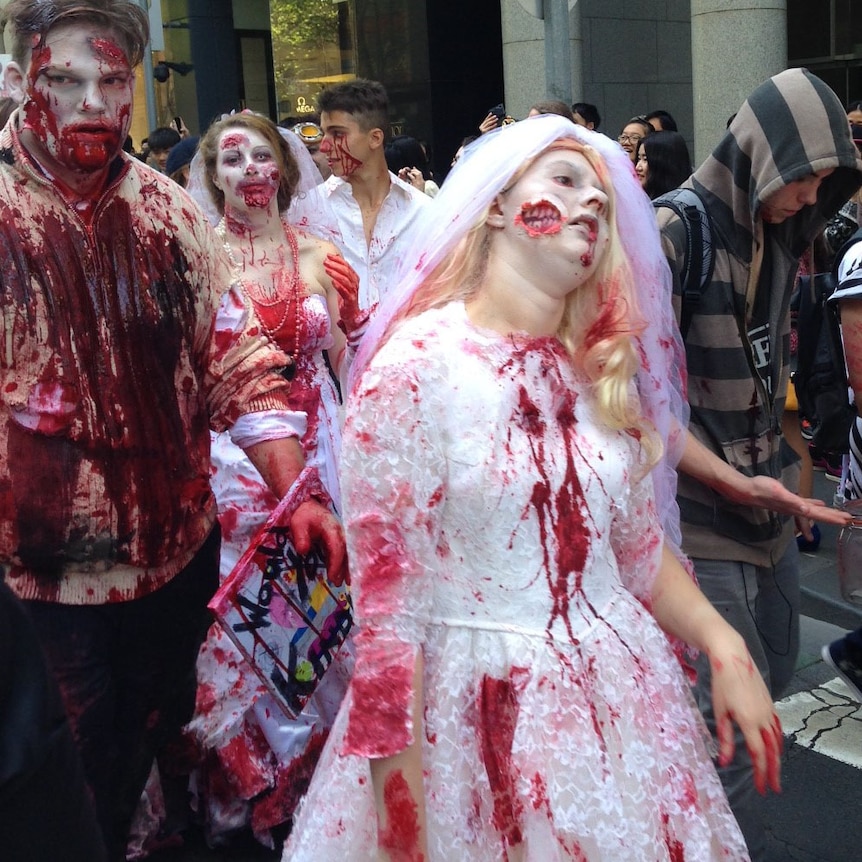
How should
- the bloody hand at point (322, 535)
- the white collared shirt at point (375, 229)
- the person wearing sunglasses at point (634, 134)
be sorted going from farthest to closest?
the person wearing sunglasses at point (634, 134) < the white collared shirt at point (375, 229) < the bloody hand at point (322, 535)

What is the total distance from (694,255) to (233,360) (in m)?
1.17

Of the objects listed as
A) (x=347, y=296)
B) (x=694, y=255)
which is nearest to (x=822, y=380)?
(x=694, y=255)

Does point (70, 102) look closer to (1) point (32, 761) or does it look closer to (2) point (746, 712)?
(1) point (32, 761)

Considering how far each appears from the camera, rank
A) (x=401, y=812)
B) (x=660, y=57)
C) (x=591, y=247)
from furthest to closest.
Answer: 1. (x=660, y=57)
2. (x=591, y=247)
3. (x=401, y=812)

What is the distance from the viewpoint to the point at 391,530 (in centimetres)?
213

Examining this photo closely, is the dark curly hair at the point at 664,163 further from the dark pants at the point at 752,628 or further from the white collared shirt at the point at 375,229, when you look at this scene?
the dark pants at the point at 752,628

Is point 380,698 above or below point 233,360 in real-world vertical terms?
below

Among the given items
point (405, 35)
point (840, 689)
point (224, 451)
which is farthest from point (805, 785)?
point (405, 35)

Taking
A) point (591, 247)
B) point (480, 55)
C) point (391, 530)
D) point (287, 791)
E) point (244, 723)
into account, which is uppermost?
point (480, 55)

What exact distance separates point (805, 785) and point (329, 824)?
249 centimetres

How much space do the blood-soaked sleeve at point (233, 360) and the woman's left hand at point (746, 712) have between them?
1250mm

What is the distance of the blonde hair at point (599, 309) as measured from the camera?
232 centimetres

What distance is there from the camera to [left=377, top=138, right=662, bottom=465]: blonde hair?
232 centimetres

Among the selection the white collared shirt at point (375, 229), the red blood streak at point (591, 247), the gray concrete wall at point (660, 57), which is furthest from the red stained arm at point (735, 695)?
the gray concrete wall at point (660, 57)
